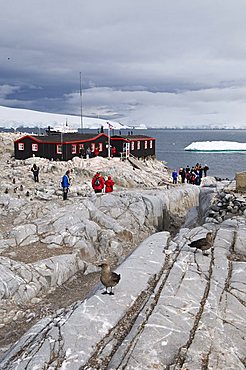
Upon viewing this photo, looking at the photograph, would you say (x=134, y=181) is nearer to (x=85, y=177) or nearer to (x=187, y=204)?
(x=85, y=177)

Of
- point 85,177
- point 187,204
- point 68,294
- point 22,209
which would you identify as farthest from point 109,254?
point 85,177

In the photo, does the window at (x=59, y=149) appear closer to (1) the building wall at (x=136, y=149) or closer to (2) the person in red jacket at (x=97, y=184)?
(1) the building wall at (x=136, y=149)

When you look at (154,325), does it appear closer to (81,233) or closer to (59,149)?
(81,233)

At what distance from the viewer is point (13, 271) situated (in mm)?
14430

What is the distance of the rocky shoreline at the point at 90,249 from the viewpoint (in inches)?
378

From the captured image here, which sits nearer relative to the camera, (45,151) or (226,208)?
(226,208)

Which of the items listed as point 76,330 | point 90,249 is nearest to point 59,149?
point 90,249

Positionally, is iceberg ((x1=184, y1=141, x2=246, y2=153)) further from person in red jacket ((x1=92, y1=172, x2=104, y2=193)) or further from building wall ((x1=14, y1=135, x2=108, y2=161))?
person in red jacket ((x1=92, y1=172, x2=104, y2=193))

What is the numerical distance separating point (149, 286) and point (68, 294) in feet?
16.2

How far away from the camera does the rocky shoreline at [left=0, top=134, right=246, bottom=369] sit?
960 centimetres

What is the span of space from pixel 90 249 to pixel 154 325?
9.96 m

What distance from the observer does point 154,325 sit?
8.89 m

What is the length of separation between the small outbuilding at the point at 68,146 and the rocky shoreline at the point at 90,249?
13.7 meters

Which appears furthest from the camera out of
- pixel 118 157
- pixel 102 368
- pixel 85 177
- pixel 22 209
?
pixel 118 157
